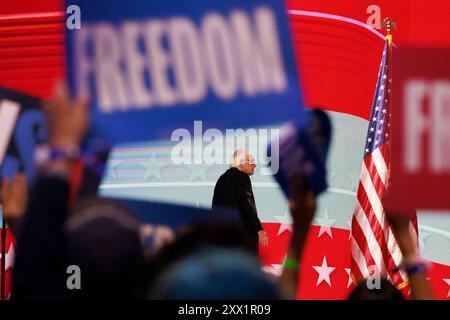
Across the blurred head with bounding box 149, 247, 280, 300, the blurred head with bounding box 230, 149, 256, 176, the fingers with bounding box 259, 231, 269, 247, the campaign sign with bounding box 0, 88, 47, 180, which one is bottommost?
the blurred head with bounding box 149, 247, 280, 300

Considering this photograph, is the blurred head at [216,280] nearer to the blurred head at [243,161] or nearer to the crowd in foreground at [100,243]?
the crowd in foreground at [100,243]

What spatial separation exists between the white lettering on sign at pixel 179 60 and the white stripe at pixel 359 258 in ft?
3.35

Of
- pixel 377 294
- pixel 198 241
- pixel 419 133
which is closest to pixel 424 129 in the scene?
pixel 419 133

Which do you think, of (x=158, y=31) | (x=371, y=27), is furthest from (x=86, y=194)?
(x=371, y=27)

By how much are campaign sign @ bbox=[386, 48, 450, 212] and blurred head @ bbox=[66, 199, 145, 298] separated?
66cm

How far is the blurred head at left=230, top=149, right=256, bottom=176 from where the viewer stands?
533cm

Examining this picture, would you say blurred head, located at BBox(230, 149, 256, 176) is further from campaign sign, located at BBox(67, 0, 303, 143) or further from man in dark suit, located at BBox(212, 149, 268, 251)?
campaign sign, located at BBox(67, 0, 303, 143)

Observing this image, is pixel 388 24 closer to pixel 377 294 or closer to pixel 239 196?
pixel 239 196

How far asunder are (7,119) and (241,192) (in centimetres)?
147

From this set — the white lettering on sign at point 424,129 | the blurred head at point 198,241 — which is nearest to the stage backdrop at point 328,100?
the white lettering on sign at point 424,129

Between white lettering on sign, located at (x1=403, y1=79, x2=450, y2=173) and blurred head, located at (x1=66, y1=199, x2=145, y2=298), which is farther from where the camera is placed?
white lettering on sign, located at (x1=403, y1=79, x2=450, y2=173)

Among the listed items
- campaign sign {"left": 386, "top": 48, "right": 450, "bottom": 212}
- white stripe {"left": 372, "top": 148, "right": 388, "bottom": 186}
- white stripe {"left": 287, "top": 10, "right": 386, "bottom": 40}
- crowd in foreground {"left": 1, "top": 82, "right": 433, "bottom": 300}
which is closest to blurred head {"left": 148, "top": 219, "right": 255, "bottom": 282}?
crowd in foreground {"left": 1, "top": 82, "right": 433, "bottom": 300}

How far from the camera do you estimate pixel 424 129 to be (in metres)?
2.21
